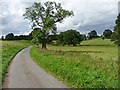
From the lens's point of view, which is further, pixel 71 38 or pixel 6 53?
pixel 71 38

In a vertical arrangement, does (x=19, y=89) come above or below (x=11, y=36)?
below

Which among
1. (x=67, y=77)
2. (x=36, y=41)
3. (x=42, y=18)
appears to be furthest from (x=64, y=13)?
(x=67, y=77)

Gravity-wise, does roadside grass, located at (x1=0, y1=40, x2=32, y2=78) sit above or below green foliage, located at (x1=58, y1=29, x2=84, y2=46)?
below

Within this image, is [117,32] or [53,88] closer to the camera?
[53,88]

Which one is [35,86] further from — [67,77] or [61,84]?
[67,77]

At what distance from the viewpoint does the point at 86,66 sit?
11.4 metres

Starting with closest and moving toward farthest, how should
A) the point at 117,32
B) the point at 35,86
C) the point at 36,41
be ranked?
the point at 35,86, the point at 36,41, the point at 117,32

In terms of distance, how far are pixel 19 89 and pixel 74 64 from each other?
6.17 meters

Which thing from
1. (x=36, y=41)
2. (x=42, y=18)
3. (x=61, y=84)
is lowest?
(x=61, y=84)

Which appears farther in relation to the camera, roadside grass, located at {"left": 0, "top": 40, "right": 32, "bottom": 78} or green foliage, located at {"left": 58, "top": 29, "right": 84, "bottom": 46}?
green foliage, located at {"left": 58, "top": 29, "right": 84, "bottom": 46}

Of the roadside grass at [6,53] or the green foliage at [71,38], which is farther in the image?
the green foliage at [71,38]

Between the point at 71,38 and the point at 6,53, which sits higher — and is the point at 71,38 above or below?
above

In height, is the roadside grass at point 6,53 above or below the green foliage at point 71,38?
below

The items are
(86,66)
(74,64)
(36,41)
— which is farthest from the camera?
(36,41)
